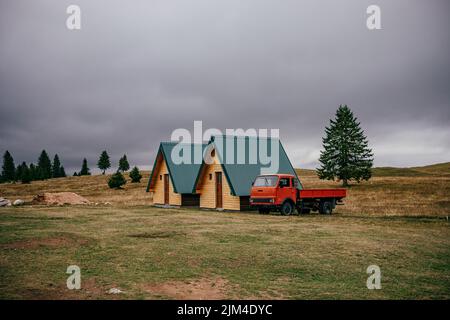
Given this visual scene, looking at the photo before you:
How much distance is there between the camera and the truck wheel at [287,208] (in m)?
24.4

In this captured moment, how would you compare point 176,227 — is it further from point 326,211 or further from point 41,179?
point 41,179

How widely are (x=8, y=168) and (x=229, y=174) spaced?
116 m

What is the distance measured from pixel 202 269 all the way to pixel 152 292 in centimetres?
216

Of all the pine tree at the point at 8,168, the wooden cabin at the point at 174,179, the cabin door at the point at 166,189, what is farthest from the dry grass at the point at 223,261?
the pine tree at the point at 8,168

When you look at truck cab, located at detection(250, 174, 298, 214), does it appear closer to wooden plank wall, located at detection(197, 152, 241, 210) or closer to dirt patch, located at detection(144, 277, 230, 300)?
wooden plank wall, located at detection(197, 152, 241, 210)

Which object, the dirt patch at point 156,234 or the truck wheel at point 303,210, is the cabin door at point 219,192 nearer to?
the truck wheel at point 303,210

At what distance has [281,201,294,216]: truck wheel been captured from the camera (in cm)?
2439

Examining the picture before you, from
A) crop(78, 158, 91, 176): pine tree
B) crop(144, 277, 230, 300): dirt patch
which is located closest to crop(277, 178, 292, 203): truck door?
crop(144, 277, 230, 300): dirt patch

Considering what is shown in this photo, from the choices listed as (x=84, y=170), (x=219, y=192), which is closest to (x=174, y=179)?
(x=219, y=192)

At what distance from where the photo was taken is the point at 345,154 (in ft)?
191

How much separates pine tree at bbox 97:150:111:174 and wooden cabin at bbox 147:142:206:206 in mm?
91589

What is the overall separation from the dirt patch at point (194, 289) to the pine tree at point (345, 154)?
51850 millimetres

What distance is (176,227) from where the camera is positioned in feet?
56.7
